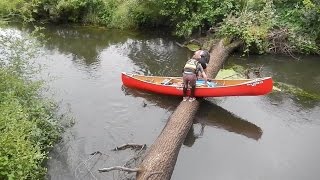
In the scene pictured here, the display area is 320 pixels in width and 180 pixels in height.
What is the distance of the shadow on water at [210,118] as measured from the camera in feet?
38.6

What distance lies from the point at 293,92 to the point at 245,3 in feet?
20.1

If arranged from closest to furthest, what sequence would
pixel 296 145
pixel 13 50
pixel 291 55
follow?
pixel 296 145 < pixel 13 50 < pixel 291 55

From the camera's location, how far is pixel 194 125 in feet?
40.1

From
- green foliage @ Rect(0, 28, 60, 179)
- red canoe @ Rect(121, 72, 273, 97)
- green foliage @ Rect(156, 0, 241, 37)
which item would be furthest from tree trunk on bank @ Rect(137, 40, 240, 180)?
green foliage @ Rect(156, 0, 241, 37)

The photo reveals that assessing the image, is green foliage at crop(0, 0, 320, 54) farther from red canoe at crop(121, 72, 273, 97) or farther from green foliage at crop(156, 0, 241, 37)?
red canoe at crop(121, 72, 273, 97)

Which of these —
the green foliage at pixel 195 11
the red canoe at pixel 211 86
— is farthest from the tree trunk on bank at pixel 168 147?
the green foliage at pixel 195 11

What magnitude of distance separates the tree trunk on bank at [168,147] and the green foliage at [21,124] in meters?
2.25

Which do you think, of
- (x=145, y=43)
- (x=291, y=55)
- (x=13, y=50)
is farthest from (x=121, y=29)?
(x=13, y=50)

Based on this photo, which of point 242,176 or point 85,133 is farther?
point 85,133

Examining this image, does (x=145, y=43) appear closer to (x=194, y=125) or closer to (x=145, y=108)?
(x=145, y=108)

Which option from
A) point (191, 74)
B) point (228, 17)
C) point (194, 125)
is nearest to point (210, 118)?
point (194, 125)

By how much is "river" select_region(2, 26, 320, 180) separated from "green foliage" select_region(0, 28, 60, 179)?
685 mm

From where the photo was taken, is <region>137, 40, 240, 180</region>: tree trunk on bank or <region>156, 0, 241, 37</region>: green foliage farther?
<region>156, 0, 241, 37</region>: green foliage

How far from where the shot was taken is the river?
10.2m
